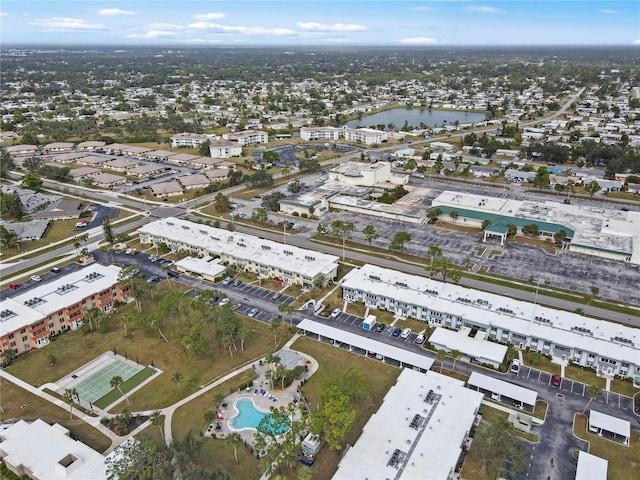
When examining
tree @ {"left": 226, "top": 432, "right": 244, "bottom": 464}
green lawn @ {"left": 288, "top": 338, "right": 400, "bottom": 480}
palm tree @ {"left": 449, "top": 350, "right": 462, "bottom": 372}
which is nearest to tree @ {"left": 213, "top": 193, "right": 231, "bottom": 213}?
green lawn @ {"left": 288, "top": 338, "right": 400, "bottom": 480}

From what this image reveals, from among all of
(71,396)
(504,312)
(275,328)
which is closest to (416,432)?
(275,328)

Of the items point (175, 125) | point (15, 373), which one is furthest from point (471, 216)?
point (175, 125)

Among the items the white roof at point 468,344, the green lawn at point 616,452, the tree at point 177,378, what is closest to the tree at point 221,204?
the tree at point 177,378

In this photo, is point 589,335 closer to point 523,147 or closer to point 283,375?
point 283,375

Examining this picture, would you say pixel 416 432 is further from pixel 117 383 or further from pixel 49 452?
pixel 49 452

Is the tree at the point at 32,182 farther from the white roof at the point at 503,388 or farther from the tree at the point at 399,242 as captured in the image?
the white roof at the point at 503,388
